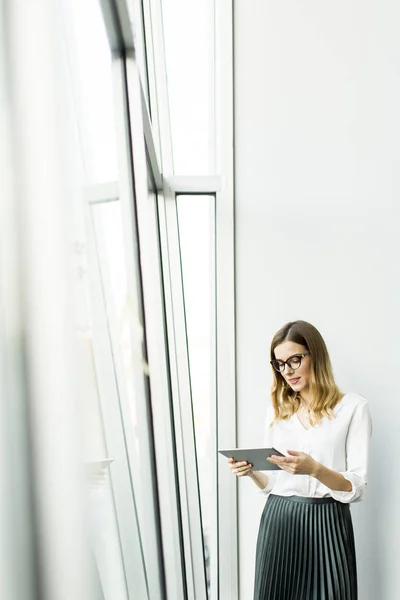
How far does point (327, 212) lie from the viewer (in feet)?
9.57

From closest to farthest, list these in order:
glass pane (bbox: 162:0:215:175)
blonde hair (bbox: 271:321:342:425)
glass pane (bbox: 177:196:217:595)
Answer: blonde hair (bbox: 271:321:342:425)
glass pane (bbox: 162:0:215:175)
glass pane (bbox: 177:196:217:595)

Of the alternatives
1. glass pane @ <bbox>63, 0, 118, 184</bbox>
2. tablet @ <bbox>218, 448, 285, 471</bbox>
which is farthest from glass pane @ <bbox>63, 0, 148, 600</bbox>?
tablet @ <bbox>218, 448, 285, 471</bbox>

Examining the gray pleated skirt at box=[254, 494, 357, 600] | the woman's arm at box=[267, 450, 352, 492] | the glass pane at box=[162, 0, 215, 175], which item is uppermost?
the glass pane at box=[162, 0, 215, 175]

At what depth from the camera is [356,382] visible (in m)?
2.74

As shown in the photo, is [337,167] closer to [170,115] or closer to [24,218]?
[170,115]

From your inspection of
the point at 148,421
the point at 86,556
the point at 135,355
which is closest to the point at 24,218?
the point at 86,556

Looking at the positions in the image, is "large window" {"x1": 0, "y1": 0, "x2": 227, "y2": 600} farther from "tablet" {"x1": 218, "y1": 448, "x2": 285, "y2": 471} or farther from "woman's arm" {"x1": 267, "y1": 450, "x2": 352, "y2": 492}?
"woman's arm" {"x1": 267, "y1": 450, "x2": 352, "y2": 492}

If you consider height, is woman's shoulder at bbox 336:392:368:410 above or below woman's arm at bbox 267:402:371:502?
above

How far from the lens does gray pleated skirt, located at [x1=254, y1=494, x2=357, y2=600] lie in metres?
2.16

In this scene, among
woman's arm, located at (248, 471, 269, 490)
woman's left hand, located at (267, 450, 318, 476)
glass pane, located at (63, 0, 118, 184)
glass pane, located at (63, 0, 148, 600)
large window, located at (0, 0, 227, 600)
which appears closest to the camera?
large window, located at (0, 0, 227, 600)

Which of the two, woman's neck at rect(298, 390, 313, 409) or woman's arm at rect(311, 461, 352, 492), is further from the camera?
woman's neck at rect(298, 390, 313, 409)

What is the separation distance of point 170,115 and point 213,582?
2131 mm

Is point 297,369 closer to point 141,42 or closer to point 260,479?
point 260,479

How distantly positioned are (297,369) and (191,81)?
58.3 inches
